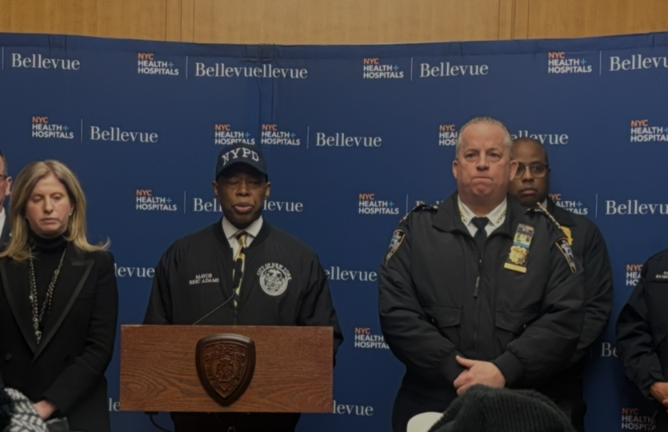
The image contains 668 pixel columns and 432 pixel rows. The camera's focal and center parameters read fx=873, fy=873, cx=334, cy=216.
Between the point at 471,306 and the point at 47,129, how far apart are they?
9.13 feet

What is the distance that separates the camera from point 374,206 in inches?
189

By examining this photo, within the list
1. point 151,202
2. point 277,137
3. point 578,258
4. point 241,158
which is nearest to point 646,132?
point 578,258

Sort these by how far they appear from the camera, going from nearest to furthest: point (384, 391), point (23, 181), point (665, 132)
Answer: point (23, 181)
point (665, 132)
point (384, 391)

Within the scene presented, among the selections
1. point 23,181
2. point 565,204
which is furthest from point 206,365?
point 565,204

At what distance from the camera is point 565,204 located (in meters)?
4.53

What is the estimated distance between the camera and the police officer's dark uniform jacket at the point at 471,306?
302 cm

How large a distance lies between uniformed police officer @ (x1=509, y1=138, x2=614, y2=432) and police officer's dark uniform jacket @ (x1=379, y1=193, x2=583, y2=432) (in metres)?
0.76

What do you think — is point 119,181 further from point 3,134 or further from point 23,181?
point 23,181

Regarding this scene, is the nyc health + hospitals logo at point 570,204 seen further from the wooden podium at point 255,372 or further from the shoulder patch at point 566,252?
the wooden podium at point 255,372

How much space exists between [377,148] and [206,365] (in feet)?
7.83

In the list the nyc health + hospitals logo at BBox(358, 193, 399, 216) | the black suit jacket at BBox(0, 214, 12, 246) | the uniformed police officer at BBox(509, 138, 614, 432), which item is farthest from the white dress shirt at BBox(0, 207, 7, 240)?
the uniformed police officer at BBox(509, 138, 614, 432)

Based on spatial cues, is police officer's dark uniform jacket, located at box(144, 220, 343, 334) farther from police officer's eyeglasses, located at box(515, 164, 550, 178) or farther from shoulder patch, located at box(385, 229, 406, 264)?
police officer's eyeglasses, located at box(515, 164, 550, 178)

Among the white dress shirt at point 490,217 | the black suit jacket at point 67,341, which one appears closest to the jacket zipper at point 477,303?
the white dress shirt at point 490,217

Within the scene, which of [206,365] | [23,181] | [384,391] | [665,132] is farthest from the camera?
[384,391]
